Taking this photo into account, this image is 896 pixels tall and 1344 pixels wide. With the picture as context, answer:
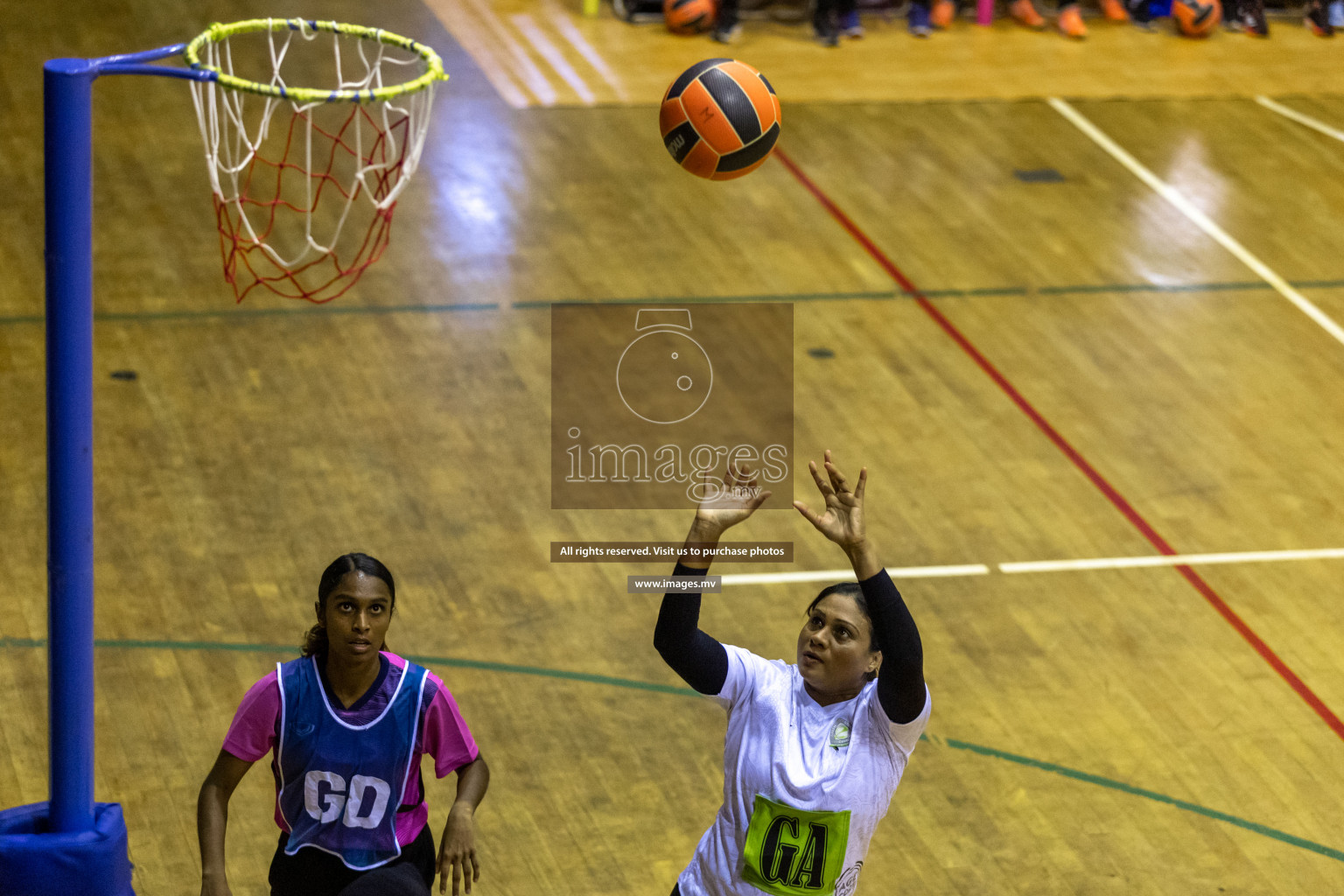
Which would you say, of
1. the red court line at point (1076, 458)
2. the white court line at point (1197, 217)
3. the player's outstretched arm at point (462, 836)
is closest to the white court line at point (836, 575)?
the red court line at point (1076, 458)

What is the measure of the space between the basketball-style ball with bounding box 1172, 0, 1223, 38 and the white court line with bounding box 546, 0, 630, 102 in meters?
5.53

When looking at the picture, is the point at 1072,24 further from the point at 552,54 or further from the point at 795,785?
the point at 795,785

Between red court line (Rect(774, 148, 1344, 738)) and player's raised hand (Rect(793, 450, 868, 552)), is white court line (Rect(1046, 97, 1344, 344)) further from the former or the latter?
player's raised hand (Rect(793, 450, 868, 552))

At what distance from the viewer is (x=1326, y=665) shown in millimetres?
7340

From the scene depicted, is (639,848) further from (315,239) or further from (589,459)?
(315,239)

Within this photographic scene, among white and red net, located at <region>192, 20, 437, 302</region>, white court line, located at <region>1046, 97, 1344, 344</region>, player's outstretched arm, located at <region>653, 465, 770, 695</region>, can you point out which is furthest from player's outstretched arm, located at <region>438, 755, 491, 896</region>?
white court line, located at <region>1046, 97, 1344, 344</region>

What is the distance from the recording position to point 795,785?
4.04 metres

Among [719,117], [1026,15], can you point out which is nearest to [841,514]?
[719,117]

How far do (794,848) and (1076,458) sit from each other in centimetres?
528

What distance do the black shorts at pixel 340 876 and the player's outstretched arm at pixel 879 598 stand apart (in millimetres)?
1352

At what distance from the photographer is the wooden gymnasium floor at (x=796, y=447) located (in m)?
6.39

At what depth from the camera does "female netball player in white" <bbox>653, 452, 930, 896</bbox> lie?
4.01 metres

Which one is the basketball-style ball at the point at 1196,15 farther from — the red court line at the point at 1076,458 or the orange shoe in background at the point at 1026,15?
the red court line at the point at 1076,458

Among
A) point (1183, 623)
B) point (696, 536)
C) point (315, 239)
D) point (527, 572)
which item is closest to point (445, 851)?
point (696, 536)
